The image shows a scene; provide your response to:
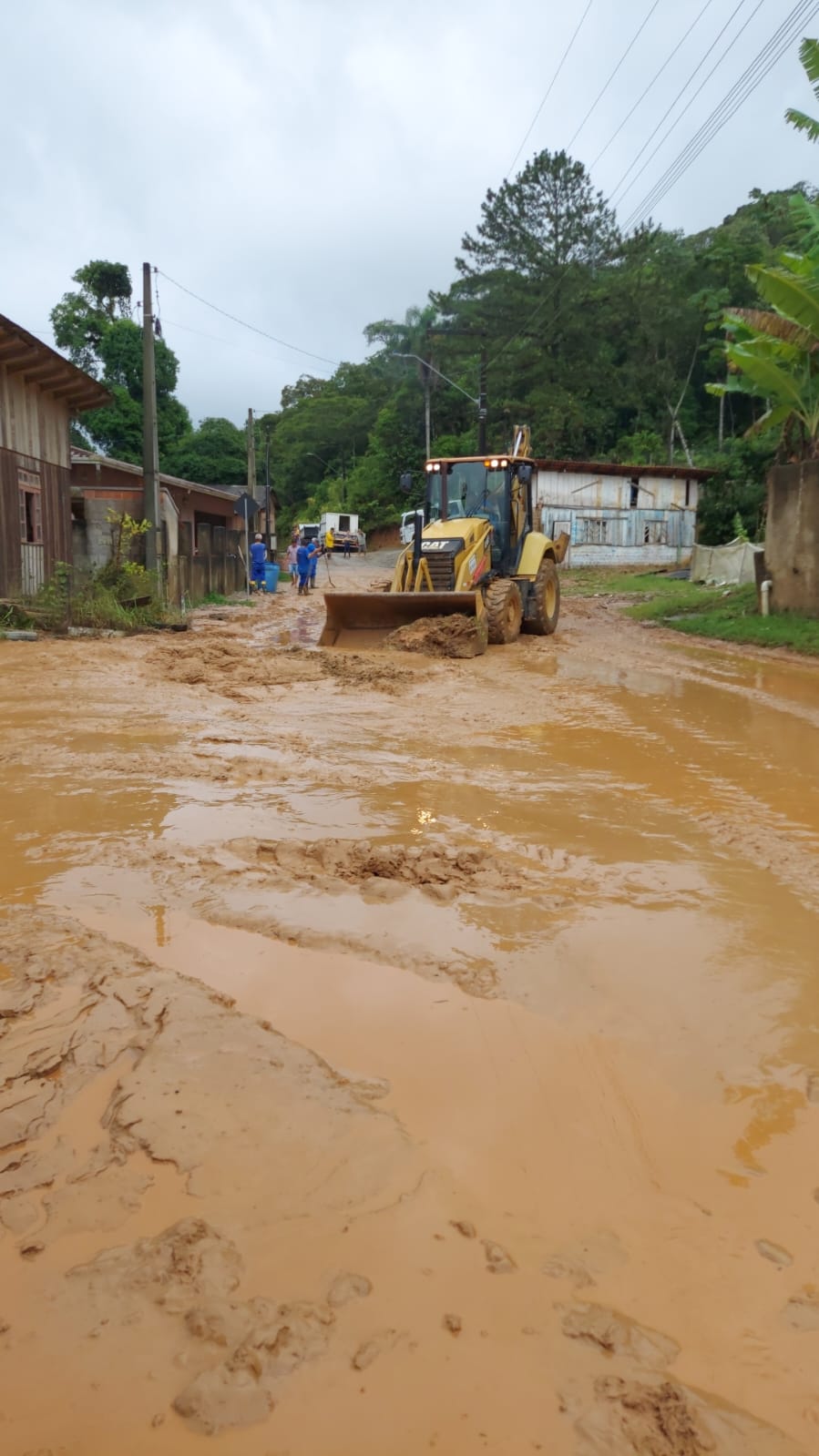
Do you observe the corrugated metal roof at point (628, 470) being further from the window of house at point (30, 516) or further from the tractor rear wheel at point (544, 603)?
the window of house at point (30, 516)

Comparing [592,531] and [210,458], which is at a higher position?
[210,458]

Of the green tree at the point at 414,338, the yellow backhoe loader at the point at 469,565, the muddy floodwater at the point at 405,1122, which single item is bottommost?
the muddy floodwater at the point at 405,1122

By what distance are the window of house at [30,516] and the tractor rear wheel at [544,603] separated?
27.1 feet

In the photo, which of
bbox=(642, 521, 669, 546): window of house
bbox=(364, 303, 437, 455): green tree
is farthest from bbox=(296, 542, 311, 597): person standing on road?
bbox=(364, 303, 437, 455): green tree

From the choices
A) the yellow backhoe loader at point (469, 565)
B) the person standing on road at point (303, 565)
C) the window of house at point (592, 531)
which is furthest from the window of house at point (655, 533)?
the yellow backhoe loader at point (469, 565)

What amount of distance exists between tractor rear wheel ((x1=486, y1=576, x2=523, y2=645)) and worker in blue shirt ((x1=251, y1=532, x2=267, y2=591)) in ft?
52.2

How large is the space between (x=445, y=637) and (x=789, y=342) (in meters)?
7.97

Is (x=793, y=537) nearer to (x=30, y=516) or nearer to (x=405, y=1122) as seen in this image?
(x=30, y=516)

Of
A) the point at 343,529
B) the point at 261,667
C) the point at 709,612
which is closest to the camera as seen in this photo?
the point at 261,667

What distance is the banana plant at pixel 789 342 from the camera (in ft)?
46.0

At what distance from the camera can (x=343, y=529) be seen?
5100cm

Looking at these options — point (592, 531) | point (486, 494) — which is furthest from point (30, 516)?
point (592, 531)

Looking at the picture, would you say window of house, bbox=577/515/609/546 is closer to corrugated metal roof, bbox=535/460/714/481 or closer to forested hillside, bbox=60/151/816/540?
corrugated metal roof, bbox=535/460/714/481

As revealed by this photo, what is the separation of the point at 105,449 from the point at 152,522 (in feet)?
87.5
